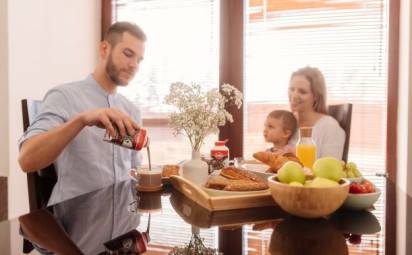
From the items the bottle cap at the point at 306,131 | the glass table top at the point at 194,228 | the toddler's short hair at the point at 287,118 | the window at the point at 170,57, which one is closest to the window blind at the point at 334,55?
the toddler's short hair at the point at 287,118

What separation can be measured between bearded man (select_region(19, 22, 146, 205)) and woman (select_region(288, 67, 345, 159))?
116 cm

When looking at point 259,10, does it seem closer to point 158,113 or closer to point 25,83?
point 158,113

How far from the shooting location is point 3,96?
7.47ft

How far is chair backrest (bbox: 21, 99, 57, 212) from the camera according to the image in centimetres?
141

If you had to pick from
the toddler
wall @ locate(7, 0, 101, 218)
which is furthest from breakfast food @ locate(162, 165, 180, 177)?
wall @ locate(7, 0, 101, 218)

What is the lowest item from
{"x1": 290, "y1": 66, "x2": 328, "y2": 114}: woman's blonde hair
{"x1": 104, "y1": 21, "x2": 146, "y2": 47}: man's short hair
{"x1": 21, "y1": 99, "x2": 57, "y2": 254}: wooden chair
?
{"x1": 21, "y1": 99, "x2": 57, "y2": 254}: wooden chair

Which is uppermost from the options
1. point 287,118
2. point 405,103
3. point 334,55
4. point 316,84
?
point 334,55

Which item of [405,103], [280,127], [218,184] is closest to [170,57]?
[280,127]

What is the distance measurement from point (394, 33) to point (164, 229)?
93.1 inches

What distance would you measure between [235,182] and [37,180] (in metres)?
0.82

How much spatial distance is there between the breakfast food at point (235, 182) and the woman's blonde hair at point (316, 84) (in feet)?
4.91

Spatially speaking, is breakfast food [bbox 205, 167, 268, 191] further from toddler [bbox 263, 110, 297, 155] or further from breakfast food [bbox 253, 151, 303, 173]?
toddler [bbox 263, 110, 297, 155]

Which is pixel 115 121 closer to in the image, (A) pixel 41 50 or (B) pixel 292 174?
Answer: (B) pixel 292 174

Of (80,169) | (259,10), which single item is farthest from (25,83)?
(259,10)
